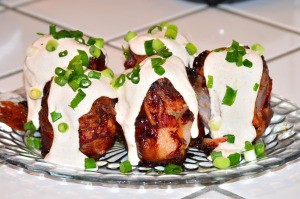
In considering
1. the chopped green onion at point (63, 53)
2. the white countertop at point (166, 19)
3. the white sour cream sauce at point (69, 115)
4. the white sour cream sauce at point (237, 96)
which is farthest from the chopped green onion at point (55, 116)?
the white countertop at point (166, 19)

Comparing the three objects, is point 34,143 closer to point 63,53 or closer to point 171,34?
point 63,53

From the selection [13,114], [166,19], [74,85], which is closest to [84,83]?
[74,85]

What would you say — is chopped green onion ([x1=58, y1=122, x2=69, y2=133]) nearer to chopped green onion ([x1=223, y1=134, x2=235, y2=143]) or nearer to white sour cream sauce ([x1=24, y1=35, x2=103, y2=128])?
white sour cream sauce ([x1=24, y1=35, x2=103, y2=128])

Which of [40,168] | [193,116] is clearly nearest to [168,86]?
[193,116]

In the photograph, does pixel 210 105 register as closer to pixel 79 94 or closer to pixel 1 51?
pixel 79 94

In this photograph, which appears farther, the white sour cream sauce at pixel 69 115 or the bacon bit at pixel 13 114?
the bacon bit at pixel 13 114

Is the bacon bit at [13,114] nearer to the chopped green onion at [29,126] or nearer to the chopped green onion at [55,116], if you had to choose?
the chopped green onion at [29,126]
